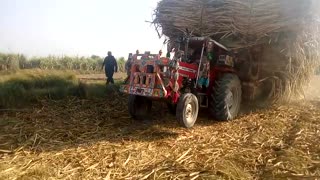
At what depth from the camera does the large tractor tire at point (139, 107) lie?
833cm

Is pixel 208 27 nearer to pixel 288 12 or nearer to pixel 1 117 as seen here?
pixel 288 12

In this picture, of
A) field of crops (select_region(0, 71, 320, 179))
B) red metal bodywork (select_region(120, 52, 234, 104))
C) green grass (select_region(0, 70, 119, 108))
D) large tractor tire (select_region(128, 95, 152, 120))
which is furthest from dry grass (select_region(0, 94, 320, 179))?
red metal bodywork (select_region(120, 52, 234, 104))

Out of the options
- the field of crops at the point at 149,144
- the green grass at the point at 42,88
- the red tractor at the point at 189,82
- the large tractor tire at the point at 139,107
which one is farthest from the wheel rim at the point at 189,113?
the green grass at the point at 42,88

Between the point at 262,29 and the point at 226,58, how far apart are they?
1.12 meters

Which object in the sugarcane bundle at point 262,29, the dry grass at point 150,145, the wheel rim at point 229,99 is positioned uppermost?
the sugarcane bundle at point 262,29

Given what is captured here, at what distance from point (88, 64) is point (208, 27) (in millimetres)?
21270

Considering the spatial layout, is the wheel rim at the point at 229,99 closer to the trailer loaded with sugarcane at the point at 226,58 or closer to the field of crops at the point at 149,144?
the trailer loaded with sugarcane at the point at 226,58

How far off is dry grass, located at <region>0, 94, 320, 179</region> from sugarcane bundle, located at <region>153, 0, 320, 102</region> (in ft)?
3.51

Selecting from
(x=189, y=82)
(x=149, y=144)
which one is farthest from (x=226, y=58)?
(x=149, y=144)

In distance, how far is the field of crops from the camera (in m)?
5.12

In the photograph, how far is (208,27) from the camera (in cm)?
966

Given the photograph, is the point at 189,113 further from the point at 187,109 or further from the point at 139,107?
the point at 139,107

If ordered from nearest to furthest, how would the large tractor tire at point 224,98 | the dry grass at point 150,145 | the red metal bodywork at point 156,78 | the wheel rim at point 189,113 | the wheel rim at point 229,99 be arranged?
the dry grass at point 150,145, the red metal bodywork at point 156,78, the wheel rim at point 189,113, the large tractor tire at point 224,98, the wheel rim at point 229,99

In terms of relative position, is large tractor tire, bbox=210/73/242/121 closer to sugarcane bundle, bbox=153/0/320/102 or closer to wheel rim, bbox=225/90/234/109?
wheel rim, bbox=225/90/234/109
